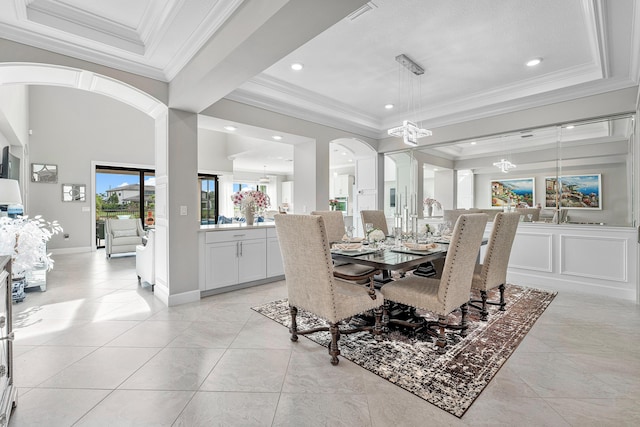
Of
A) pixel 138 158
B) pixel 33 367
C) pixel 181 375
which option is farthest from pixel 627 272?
pixel 138 158

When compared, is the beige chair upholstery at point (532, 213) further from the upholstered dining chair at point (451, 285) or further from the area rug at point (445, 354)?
the upholstered dining chair at point (451, 285)

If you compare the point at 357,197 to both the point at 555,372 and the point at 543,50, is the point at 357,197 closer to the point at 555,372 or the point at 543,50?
the point at 543,50

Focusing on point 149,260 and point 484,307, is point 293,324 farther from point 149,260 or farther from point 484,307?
point 149,260

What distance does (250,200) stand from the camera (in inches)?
166

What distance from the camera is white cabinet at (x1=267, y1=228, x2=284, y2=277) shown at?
4262 millimetres

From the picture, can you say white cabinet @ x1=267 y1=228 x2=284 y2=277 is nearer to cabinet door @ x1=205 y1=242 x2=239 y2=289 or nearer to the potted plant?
cabinet door @ x1=205 y1=242 x2=239 y2=289

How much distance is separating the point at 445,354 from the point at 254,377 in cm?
138

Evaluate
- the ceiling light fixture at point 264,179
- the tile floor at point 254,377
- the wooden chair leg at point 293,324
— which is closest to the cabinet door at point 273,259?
the tile floor at point 254,377

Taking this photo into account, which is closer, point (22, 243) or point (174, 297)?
point (22, 243)

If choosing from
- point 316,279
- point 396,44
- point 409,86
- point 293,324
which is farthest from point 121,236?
point 396,44

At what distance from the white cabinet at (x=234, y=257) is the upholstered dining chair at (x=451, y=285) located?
215 centimetres

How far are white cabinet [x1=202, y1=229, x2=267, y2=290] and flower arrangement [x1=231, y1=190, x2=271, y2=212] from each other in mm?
361

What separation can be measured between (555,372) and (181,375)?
249cm

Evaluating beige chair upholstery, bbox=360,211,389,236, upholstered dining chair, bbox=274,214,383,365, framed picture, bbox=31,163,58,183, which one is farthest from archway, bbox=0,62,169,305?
framed picture, bbox=31,163,58,183
